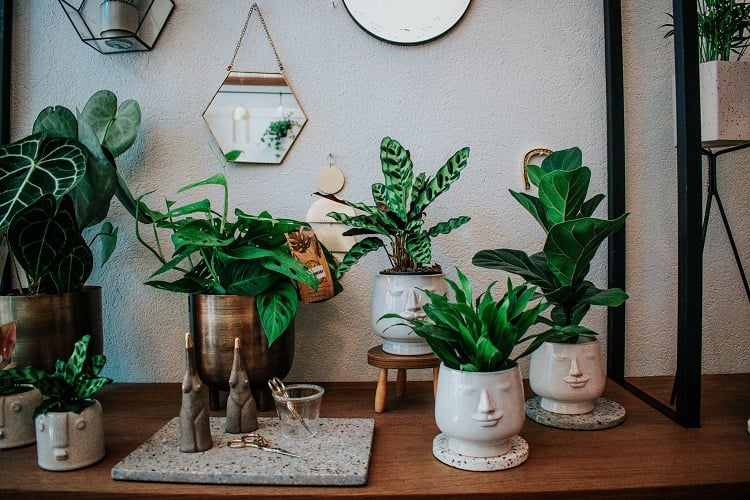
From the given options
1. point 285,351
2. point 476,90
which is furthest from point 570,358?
point 476,90

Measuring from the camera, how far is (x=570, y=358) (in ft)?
3.16

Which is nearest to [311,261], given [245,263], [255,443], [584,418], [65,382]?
[245,263]

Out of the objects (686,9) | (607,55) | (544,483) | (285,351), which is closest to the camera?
(544,483)

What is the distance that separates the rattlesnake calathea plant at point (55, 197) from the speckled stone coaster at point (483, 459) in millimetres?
788

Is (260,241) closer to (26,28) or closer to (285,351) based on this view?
(285,351)

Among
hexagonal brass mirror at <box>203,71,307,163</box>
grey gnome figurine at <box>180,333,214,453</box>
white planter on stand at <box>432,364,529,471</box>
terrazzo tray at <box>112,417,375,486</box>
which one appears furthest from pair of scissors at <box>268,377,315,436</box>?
hexagonal brass mirror at <box>203,71,307,163</box>

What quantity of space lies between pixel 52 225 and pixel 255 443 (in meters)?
0.55

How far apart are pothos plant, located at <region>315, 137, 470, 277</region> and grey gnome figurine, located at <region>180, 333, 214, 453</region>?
0.35 m

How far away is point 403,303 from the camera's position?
3.30 ft

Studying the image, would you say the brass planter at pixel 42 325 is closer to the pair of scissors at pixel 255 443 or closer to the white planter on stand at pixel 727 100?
the pair of scissors at pixel 255 443

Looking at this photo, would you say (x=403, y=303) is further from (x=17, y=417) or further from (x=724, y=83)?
(x=724, y=83)

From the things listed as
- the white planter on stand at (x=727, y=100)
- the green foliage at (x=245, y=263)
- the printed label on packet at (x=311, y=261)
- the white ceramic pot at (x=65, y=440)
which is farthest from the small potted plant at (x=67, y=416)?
the white planter on stand at (x=727, y=100)

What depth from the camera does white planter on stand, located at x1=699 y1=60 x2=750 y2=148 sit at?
1.08 metres

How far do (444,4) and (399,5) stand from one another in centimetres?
11
